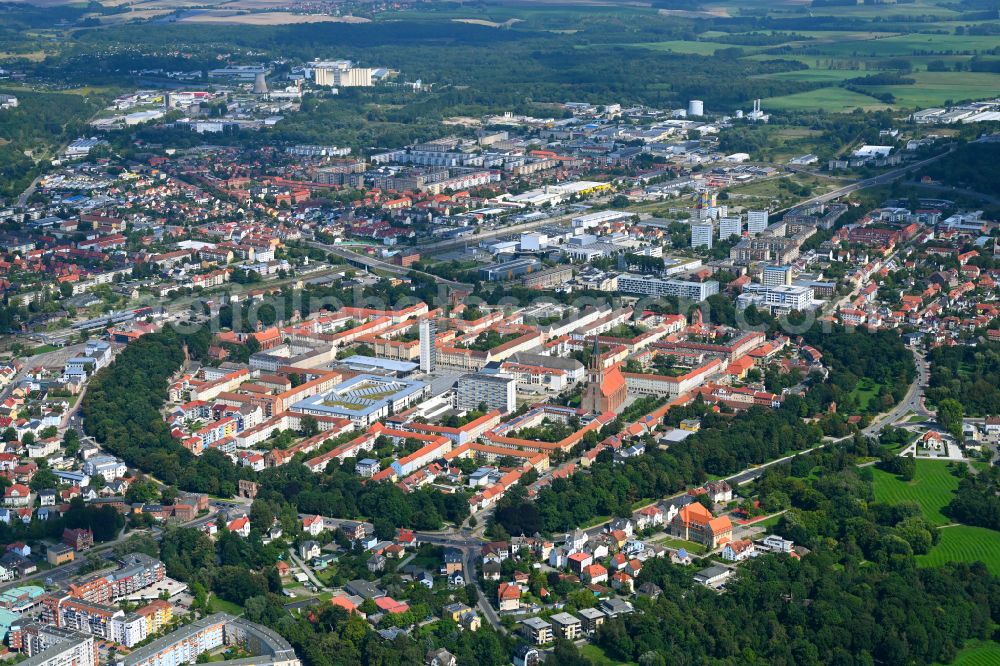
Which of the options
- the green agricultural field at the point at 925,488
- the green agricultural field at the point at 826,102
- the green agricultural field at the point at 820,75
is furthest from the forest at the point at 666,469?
the green agricultural field at the point at 820,75

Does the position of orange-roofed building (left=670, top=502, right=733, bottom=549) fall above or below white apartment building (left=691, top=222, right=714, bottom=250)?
above

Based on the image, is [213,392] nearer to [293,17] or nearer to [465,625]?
[465,625]

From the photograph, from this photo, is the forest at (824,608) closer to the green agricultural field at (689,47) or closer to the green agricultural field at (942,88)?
the green agricultural field at (942,88)

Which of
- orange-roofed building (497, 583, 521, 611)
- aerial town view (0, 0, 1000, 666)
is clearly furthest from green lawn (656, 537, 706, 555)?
orange-roofed building (497, 583, 521, 611)

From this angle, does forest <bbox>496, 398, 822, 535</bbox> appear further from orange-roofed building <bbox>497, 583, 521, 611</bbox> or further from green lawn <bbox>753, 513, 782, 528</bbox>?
orange-roofed building <bbox>497, 583, 521, 611</bbox>

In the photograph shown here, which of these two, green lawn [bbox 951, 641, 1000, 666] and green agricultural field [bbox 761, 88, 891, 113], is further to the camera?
green agricultural field [bbox 761, 88, 891, 113]

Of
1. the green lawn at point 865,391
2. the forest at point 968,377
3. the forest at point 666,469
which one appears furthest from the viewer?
the green lawn at point 865,391

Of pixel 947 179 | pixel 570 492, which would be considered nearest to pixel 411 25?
pixel 947 179
